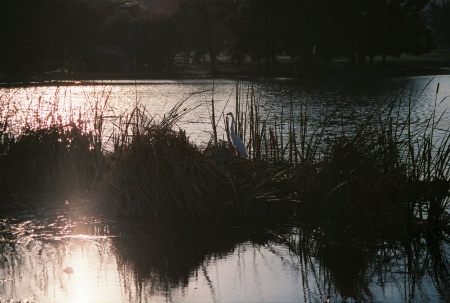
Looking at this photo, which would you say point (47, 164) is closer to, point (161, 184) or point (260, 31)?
point (161, 184)

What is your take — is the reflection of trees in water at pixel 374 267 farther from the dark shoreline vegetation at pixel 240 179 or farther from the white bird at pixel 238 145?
the white bird at pixel 238 145

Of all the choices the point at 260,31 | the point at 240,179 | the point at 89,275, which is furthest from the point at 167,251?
the point at 260,31

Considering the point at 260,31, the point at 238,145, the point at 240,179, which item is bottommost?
the point at 240,179

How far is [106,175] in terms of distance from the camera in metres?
8.84

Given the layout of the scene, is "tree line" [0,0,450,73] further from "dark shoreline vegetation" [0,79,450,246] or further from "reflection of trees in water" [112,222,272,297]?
"reflection of trees in water" [112,222,272,297]

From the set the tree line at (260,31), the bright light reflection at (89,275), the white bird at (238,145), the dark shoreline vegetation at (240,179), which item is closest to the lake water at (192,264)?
the bright light reflection at (89,275)

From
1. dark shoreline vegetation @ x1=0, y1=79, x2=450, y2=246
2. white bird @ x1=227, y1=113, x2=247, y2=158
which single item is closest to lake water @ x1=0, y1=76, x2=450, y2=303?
dark shoreline vegetation @ x1=0, y1=79, x2=450, y2=246

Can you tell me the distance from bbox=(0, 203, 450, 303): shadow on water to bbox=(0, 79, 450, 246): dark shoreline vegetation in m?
0.29

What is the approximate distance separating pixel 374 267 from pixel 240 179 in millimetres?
2593

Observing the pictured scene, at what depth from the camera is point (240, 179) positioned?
8.98 m

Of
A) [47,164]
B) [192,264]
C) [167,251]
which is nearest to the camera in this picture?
[192,264]

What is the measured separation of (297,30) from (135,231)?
178 ft

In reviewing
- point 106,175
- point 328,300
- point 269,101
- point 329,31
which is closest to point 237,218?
point 106,175

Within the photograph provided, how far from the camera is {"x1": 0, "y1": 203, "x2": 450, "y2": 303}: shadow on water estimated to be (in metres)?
6.07
